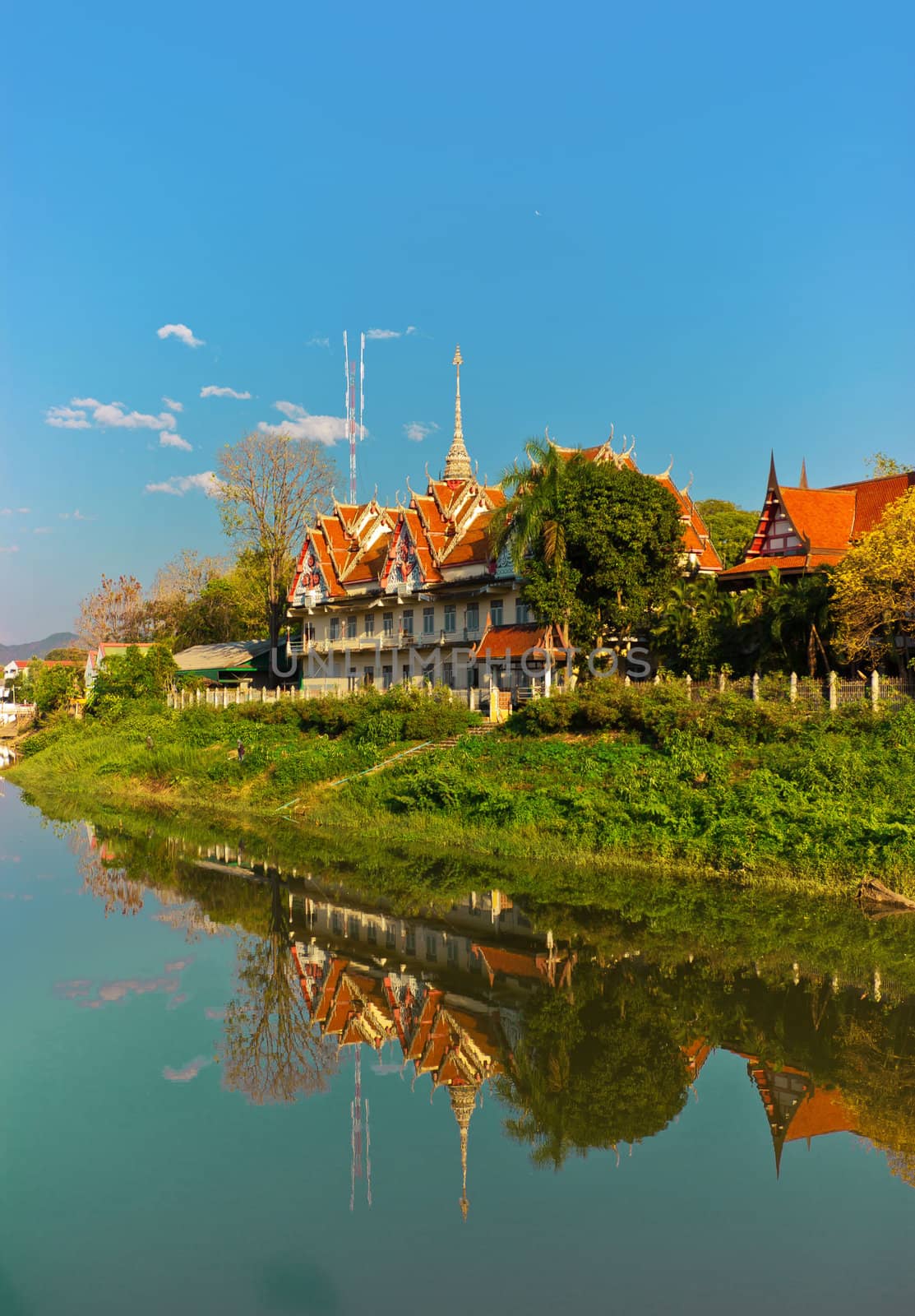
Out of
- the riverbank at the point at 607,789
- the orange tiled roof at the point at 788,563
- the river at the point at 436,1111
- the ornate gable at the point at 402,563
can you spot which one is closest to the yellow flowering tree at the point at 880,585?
the riverbank at the point at 607,789

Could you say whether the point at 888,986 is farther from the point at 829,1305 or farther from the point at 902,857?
the point at 829,1305

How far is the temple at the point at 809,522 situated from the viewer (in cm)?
2933

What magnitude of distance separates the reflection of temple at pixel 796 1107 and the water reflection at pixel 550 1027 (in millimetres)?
22

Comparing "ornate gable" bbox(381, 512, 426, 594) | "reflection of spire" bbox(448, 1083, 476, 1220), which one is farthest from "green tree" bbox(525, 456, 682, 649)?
"reflection of spire" bbox(448, 1083, 476, 1220)

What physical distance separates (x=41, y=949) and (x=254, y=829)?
11.3m

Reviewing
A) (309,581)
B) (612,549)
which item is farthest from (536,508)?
(309,581)

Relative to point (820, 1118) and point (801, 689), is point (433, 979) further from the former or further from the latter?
point (801, 689)

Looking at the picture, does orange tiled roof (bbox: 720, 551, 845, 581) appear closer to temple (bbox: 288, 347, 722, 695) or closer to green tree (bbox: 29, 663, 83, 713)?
temple (bbox: 288, 347, 722, 695)

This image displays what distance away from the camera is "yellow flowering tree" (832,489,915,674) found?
21234 millimetres

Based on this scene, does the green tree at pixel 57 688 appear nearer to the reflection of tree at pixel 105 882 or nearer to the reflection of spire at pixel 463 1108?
the reflection of tree at pixel 105 882

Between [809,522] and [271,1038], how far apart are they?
75.0 ft

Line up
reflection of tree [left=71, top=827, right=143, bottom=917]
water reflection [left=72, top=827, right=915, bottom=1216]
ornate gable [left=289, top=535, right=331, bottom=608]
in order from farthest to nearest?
ornate gable [left=289, top=535, right=331, bottom=608], reflection of tree [left=71, top=827, right=143, bottom=917], water reflection [left=72, top=827, right=915, bottom=1216]

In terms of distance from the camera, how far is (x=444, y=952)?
1567 cm

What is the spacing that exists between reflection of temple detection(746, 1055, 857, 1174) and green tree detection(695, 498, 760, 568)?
31847 millimetres
